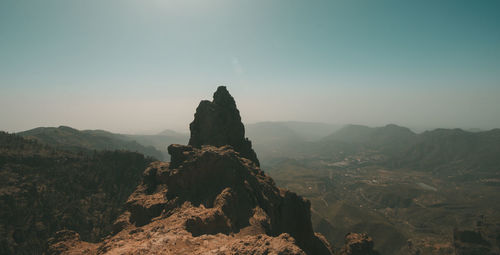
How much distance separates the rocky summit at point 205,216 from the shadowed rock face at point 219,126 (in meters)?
17.8

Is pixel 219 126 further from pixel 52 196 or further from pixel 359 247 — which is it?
pixel 52 196

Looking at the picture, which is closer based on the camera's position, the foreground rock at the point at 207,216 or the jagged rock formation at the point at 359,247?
the foreground rock at the point at 207,216

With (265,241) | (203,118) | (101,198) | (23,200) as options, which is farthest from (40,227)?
(265,241)

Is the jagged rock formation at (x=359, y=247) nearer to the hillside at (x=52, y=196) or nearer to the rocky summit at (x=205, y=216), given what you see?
the rocky summit at (x=205, y=216)

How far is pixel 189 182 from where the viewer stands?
33.0 metres

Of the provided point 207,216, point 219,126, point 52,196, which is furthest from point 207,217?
point 52,196

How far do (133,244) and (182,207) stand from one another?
32.5ft

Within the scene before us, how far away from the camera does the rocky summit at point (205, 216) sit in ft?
57.0

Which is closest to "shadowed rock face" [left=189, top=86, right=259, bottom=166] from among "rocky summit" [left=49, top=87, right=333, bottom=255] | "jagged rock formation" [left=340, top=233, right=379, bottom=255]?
"rocky summit" [left=49, top=87, right=333, bottom=255]

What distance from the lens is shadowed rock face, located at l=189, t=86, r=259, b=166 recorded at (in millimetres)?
62438

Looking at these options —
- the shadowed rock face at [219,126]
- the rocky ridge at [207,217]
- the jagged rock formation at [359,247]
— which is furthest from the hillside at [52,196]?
the jagged rock formation at [359,247]

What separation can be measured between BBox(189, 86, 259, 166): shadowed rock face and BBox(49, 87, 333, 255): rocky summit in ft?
58.3

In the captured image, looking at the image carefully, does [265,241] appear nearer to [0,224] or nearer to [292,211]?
[292,211]

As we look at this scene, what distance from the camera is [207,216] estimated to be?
2236 cm
